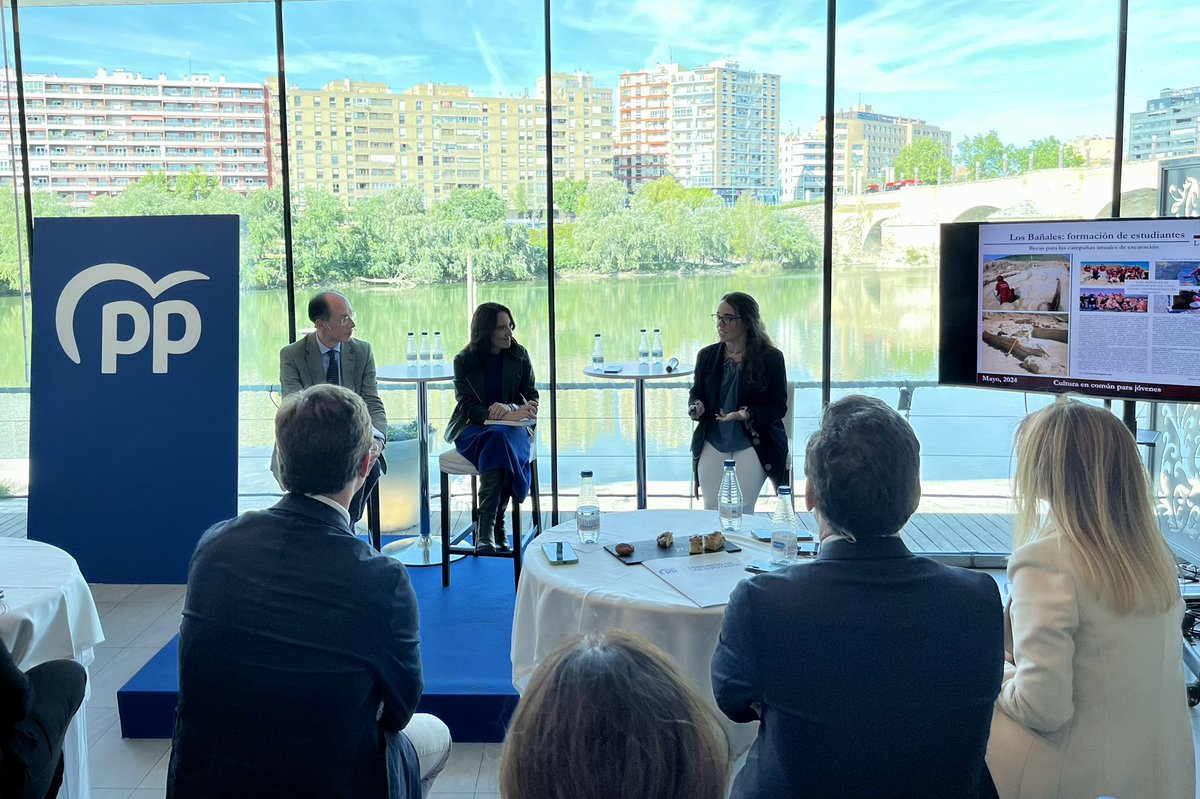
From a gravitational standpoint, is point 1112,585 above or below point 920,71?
below

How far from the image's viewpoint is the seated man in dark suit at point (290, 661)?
174 centimetres

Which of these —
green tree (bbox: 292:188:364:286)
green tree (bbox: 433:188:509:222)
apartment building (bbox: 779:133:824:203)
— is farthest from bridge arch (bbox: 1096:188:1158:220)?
green tree (bbox: 292:188:364:286)

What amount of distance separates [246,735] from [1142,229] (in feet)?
13.9

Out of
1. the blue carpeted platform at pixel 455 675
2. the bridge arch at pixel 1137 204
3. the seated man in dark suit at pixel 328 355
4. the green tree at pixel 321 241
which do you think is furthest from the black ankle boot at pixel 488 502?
the bridge arch at pixel 1137 204

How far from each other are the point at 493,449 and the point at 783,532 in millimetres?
2106

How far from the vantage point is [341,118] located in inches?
220

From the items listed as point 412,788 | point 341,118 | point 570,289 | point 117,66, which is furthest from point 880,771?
point 117,66

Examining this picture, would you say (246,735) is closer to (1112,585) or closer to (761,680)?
(761,680)

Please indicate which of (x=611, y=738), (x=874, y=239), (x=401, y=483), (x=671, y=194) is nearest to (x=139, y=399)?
(x=401, y=483)

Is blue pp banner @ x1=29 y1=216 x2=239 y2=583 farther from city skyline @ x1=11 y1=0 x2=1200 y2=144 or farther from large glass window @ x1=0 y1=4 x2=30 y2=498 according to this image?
city skyline @ x1=11 y1=0 x2=1200 y2=144

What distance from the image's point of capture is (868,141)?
16.9 ft

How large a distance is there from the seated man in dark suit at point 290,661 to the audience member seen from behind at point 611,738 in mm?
908

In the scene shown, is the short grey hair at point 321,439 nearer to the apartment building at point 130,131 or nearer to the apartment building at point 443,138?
the apartment building at point 443,138

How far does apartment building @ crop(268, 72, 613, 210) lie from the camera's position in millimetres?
5309
